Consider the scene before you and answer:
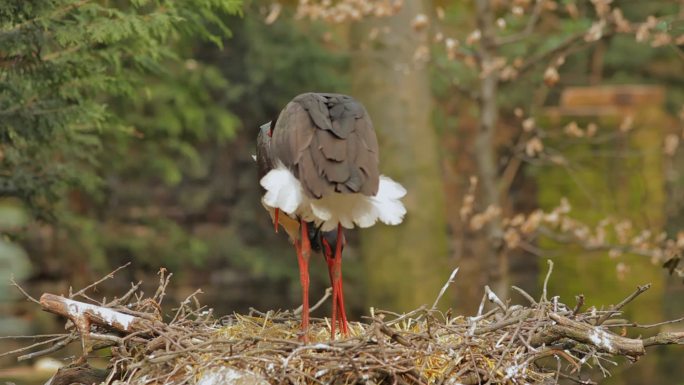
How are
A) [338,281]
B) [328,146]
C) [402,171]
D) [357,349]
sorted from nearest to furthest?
[357,349]
[328,146]
[338,281]
[402,171]

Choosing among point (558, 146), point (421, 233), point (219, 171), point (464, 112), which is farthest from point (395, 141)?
point (464, 112)

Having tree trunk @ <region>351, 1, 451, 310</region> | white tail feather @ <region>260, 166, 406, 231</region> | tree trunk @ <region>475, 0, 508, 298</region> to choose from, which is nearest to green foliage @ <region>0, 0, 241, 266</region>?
white tail feather @ <region>260, 166, 406, 231</region>

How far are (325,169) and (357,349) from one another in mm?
640

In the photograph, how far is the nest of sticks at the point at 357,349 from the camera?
12.2ft

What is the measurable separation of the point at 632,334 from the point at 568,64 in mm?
4602

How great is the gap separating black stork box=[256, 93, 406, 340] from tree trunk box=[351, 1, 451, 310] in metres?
4.36

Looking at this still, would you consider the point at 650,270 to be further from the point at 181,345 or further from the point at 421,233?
the point at 181,345

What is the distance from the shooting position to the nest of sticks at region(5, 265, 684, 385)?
371cm

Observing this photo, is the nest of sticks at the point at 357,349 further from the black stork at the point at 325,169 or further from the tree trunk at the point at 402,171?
the tree trunk at the point at 402,171

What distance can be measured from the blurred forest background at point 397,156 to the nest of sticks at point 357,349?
1150 millimetres

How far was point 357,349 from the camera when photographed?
374 centimetres

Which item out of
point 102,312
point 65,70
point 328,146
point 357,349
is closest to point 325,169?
point 328,146

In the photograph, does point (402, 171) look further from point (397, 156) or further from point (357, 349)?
point (357, 349)

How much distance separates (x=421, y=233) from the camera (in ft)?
28.3
